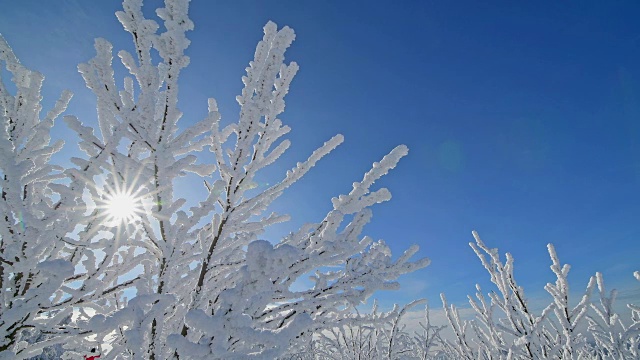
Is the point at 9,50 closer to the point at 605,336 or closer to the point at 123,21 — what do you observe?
the point at 123,21

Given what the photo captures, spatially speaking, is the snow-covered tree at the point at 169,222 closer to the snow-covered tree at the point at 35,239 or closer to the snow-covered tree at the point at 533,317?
the snow-covered tree at the point at 35,239

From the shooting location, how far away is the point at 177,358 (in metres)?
1.68

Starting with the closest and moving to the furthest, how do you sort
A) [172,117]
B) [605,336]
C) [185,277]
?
[172,117]
[185,277]
[605,336]

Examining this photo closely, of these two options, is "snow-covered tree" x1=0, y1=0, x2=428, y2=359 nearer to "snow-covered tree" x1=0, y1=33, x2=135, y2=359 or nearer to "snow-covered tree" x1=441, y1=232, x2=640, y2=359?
"snow-covered tree" x1=0, y1=33, x2=135, y2=359

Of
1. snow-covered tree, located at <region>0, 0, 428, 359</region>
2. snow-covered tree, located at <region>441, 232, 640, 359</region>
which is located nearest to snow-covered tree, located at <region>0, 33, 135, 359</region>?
snow-covered tree, located at <region>0, 0, 428, 359</region>

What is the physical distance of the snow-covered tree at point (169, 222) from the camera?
1.65 m

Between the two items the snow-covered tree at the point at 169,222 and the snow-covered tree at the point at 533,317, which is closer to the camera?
the snow-covered tree at the point at 169,222

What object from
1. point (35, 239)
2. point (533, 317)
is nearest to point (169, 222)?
point (35, 239)

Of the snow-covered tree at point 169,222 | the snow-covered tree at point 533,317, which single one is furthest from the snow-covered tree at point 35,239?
the snow-covered tree at point 533,317

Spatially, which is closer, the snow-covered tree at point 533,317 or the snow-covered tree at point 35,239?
the snow-covered tree at point 35,239

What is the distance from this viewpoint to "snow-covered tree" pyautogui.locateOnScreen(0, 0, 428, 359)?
165cm

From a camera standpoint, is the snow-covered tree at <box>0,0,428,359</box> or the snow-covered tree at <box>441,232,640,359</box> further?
the snow-covered tree at <box>441,232,640,359</box>

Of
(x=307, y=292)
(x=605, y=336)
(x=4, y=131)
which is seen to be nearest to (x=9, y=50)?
(x=4, y=131)

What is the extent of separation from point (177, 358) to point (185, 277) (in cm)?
58
